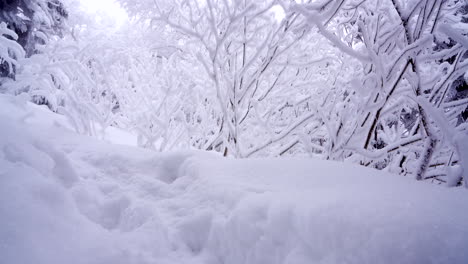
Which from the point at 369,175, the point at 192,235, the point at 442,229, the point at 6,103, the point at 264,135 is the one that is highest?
the point at 442,229

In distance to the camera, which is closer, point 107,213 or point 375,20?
point 107,213

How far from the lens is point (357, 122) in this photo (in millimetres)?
2266

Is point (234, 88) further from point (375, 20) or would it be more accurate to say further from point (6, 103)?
point (6, 103)

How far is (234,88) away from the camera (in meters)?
2.82

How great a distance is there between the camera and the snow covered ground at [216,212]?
3.21 ft

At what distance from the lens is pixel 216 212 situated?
1.43m

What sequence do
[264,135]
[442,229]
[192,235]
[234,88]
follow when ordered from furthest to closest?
1. [264,135]
2. [234,88]
3. [192,235]
4. [442,229]

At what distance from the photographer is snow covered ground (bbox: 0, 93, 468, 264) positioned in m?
0.98

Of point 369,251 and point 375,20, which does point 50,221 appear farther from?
point 375,20

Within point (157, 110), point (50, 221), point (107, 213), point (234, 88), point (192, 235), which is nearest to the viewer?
point (50, 221)

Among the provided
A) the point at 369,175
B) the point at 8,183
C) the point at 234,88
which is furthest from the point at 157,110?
the point at 369,175

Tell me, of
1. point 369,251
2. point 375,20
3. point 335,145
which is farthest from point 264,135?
point 369,251

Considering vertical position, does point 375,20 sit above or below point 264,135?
above

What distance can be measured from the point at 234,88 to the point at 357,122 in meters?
1.14
